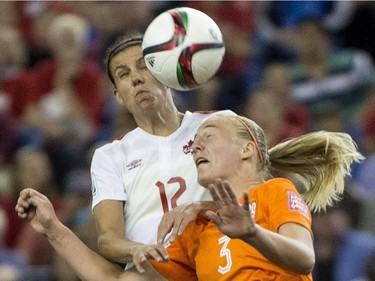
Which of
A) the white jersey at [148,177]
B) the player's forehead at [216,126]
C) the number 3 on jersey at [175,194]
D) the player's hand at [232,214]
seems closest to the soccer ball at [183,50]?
the player's forehead at [216,126]

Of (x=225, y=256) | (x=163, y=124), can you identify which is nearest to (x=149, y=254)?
(x=225, y=256)

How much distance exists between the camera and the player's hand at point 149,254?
5.05 metres

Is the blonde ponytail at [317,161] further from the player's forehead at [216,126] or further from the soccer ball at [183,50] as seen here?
the soccer ball at [183,50]

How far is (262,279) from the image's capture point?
5.20 meters

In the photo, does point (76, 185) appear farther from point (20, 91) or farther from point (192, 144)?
point (192, 144)

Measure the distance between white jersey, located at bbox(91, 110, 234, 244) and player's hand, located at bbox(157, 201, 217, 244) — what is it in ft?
1.24

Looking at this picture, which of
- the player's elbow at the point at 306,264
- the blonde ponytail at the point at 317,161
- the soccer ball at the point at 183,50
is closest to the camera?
the player's elbow at the point at 306,264

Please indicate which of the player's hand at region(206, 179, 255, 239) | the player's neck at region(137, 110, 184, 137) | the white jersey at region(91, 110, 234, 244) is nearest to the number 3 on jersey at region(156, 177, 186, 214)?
the white jersey at region(91, 110, 234, 244)

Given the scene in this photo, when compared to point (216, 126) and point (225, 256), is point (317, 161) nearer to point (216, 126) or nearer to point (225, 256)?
point (216, 126)

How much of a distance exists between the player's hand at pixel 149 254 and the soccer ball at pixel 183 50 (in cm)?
→ 89

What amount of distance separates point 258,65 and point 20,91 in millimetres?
2152

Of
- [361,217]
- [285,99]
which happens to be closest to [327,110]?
[285,99]

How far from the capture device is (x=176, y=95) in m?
9.39

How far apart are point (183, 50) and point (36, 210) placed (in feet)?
3.39
